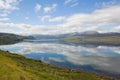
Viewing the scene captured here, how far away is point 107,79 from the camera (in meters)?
83.2

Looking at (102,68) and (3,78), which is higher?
(3,78)

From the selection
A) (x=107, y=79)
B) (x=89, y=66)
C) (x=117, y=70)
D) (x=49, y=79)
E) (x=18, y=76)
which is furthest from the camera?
(x=89, y=66)

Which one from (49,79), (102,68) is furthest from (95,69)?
(49,79)

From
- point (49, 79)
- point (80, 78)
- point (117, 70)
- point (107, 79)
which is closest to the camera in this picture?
point (49, 79)

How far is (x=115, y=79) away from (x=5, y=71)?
63.6 m

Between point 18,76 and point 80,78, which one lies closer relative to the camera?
point 18,76

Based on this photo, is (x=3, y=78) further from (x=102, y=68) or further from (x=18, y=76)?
(x=102, y=68)

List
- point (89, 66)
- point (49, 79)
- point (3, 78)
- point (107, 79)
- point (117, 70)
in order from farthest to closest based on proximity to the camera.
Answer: point (89, 66), point (117, 70), point (107, 79), point (49, 79), point (3, 78)

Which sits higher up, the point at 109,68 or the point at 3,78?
the point at 3,78

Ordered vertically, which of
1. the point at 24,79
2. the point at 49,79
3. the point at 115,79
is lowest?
the point at 115,79

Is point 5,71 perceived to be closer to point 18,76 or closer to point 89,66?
point 18,76

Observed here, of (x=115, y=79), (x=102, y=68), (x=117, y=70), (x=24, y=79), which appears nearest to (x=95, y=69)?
(x=102, y=68)

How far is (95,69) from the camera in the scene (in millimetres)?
108875

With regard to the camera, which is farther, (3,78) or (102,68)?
(102,68)
